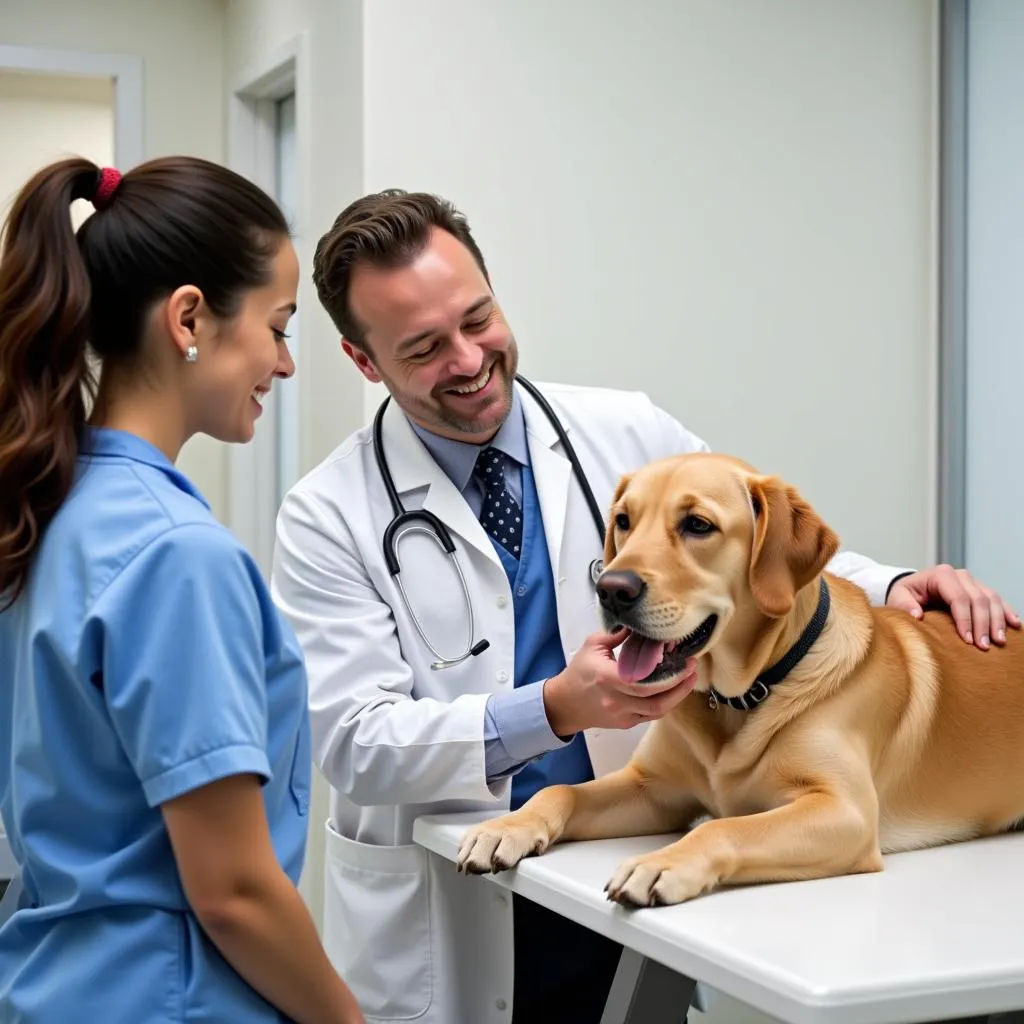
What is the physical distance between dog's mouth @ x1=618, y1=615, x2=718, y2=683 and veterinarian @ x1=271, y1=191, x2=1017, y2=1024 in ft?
0.49

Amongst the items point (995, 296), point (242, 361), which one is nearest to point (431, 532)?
point (242, 361)

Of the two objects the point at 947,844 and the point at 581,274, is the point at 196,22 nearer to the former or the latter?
the point at 581,274

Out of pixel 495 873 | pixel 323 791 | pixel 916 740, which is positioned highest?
pixel 916 740

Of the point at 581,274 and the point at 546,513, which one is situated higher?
the point at 581,274

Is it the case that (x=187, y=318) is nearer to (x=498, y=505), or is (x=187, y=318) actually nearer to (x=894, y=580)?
(x=498, y=505)

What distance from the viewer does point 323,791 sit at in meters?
3.06

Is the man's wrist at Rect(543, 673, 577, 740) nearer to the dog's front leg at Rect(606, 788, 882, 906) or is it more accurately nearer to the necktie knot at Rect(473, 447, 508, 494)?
the dog's front leg at Rect(606, 788, 882, 906)

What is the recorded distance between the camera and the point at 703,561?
1.43 m

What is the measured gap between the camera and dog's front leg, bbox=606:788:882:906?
118 cm

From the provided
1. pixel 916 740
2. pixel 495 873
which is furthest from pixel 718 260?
pixel 495 873

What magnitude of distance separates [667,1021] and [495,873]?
0.73ft

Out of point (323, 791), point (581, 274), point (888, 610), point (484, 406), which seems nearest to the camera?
point (888, 610)

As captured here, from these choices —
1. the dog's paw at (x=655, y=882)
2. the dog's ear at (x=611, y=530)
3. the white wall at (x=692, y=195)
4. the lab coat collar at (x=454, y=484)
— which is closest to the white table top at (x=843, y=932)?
the dog's paw at (x=655, y=882)

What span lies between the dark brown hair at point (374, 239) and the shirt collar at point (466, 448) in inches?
7.0
